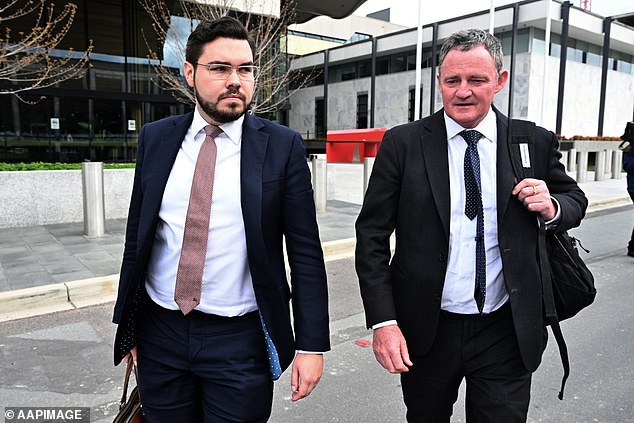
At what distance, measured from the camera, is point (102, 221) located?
888cm

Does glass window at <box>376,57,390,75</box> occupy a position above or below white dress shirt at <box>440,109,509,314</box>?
above

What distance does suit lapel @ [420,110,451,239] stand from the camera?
6.84 ft

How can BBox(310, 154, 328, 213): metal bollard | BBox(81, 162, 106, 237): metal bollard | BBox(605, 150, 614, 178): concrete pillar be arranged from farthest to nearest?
BBox(605, 150, 614, 178): concrete pillar
BBox(310, 154, 328, 213): metal bollard
BBox(81, 162, 106, 237): metal bollard

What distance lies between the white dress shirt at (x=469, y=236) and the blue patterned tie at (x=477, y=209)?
0.06 feet

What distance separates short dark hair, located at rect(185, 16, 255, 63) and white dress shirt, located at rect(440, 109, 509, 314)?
905mm

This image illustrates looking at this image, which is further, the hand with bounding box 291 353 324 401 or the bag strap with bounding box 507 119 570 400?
the bag strap with bounding box 507 119 570 400

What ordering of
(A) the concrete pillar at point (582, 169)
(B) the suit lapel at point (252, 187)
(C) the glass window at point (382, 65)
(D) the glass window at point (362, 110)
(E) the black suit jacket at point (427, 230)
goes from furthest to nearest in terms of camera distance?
(D) the glass window at point (362, 110), (C) the glass window at point (382, 65), (A) the concrete pillar at point (582, 169), (E) the black suit jacket at point (427, 230), (B) the suit lapel at point (252, 187)

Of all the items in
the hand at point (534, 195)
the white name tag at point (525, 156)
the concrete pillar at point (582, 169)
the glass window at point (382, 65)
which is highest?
the glass window at point (382, 65)

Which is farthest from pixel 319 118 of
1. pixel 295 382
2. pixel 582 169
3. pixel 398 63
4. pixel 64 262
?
pixel 295 382

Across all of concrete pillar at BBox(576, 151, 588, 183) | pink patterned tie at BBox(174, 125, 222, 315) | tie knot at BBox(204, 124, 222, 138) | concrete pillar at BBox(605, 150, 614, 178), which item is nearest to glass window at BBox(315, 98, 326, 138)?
concrete pillar at BBox(605, 150, 614, 178)

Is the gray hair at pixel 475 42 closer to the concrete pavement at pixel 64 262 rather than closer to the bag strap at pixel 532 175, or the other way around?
the bag strap at pixel 532 175

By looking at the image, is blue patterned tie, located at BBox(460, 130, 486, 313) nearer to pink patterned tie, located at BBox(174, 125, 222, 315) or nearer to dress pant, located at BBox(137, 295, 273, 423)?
dress pant, located at BBox(137, 295, 273, 423)

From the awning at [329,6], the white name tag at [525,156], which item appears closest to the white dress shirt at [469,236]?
the white name tag at [525,156]

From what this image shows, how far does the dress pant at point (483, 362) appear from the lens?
2107mm
